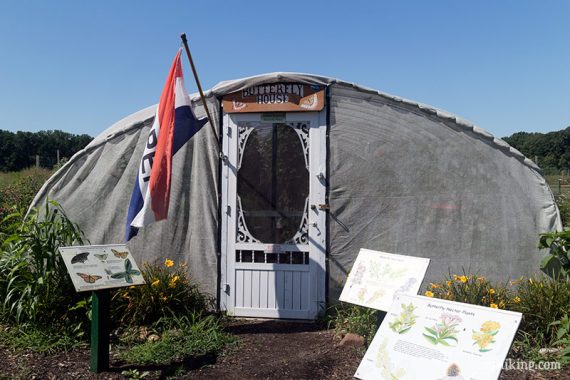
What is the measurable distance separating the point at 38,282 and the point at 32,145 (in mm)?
39640

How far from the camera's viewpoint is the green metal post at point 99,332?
13.6 feet

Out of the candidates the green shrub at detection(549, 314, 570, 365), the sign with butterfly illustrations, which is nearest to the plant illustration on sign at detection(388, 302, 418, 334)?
the green shrub at detection(549, 314, 570, 365)

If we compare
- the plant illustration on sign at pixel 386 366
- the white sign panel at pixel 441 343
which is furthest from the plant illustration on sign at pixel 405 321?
the plant illustration on sign at pixel 386 366

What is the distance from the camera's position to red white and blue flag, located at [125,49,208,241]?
196 inches

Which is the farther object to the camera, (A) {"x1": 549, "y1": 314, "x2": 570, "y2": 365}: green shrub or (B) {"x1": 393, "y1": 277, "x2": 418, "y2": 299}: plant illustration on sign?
(A) {"x1": 549, "y1": 314, "x2": 570, "y2": 365}: green shrub

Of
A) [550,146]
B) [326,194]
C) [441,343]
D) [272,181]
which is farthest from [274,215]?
[550,146]

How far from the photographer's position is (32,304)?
4.81 metres

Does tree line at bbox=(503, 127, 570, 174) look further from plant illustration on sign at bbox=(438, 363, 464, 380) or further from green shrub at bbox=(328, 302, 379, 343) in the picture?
plant illustration on sign at bbox=(438, 363, 464, 380)

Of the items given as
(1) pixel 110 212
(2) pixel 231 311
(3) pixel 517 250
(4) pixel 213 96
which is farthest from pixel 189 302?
(3) pixel 517 250

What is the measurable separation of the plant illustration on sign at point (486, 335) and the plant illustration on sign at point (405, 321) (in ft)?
1.40

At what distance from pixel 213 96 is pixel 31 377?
3.56 m

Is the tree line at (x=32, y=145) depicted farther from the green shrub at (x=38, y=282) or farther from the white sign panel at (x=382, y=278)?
the white sign panel at (x=382, y=278)

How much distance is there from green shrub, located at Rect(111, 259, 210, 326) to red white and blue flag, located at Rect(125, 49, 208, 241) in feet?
2.06

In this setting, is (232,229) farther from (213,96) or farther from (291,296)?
(213,96)
